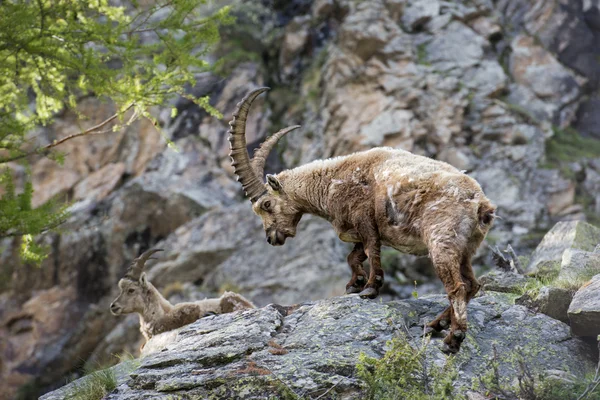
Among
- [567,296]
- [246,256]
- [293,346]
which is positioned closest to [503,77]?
[246,256]

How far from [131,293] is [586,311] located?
800 centimetres

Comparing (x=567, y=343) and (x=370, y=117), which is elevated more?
(x=567, y=343)

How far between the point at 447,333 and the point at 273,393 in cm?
194

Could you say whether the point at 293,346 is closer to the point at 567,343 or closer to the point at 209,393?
the point at 209,393

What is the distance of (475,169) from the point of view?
2045 centimetres

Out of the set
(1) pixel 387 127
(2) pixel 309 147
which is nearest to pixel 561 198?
(1) pixel 387 127

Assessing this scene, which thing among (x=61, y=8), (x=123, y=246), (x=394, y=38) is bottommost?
(x=123, y=246)

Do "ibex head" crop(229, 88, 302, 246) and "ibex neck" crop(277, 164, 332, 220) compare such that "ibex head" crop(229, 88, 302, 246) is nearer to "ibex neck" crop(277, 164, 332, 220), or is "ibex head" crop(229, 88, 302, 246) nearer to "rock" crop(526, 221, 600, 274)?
"ibex neck" crop(277, 164, 332, 220)

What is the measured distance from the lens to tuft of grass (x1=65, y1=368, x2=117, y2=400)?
6562 millimetres

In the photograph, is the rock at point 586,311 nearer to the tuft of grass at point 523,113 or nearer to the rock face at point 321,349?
the rock face at point 321,349

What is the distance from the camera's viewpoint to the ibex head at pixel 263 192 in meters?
8.48

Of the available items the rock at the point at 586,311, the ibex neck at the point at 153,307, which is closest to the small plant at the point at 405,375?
the rock at the point at 586,311

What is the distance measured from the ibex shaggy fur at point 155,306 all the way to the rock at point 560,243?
4.77 m

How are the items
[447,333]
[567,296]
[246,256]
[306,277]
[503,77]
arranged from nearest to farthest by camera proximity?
[447,333] → [567,296] → [306,277] → [246,256] → [503,77]
